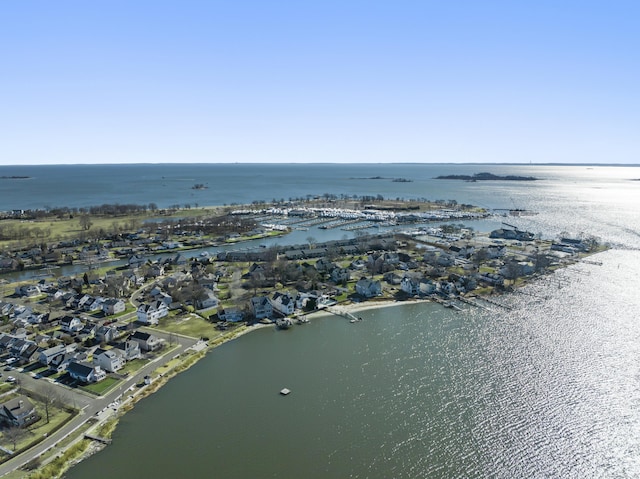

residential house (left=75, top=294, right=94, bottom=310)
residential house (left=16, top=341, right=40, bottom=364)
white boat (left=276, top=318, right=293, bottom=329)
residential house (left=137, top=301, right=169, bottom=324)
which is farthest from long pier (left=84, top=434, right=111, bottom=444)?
residential house (left=75, top=294, right=94, bottom=310)

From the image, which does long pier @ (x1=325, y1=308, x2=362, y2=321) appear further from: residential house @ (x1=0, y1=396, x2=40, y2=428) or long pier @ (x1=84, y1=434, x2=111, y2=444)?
residential house @ (x1=0, y1=396, x2=40, y2=428)

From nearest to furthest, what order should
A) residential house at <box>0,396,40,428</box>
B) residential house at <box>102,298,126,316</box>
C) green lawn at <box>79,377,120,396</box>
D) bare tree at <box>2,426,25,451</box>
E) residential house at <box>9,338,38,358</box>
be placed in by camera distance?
bare tree at <box>2,426,25,451</box> → residential house at <box>0,396,40,428</box> → green lawn at <box>79,377,120,396</box> → residential house at <box>9,338,38,358</box> → residential house at <box>102,298,126,316</box>

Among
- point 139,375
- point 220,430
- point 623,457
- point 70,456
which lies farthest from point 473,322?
point 70,456

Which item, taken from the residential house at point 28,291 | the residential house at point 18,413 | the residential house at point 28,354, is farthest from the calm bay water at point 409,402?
the residential house at point 28,291

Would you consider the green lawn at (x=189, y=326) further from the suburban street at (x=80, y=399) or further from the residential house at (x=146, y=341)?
the residential house at (x=146, y=341)

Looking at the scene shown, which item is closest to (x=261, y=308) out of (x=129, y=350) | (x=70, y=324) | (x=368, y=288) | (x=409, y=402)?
(x=368, y=288)

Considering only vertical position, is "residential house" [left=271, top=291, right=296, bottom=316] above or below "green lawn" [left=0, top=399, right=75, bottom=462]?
above
